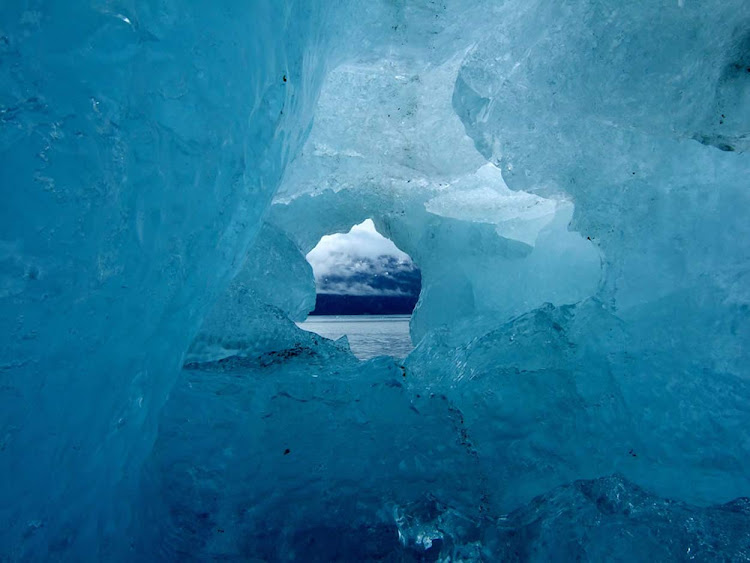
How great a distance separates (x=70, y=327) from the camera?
1151 millimetres

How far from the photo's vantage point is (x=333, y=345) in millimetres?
3547

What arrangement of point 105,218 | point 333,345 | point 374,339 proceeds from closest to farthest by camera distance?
point 105,218 → point 333,345 → point 374,339

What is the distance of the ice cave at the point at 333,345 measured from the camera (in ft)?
3.61

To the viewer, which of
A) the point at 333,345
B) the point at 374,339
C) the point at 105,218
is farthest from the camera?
the point at 374,339

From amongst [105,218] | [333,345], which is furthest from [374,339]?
[105,218]

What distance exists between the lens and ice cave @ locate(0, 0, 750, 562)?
3.61ft

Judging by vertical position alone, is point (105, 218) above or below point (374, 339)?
above

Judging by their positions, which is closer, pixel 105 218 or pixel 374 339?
pixel 105 218

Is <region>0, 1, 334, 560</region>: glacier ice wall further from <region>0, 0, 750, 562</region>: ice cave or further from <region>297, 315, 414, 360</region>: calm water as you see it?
<region>297, 315, 414, 360</region>: calm water

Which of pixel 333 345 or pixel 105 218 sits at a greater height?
pixel 105 218

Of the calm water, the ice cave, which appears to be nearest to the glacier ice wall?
the ice cave

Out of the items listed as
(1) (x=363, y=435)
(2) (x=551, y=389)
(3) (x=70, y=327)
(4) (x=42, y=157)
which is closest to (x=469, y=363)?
(2) (x=551, y=389)

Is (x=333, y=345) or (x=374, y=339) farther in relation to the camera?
(x=374, y=339)

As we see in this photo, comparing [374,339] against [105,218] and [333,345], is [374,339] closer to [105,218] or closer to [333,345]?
[333,345]
